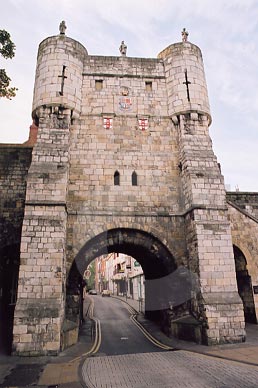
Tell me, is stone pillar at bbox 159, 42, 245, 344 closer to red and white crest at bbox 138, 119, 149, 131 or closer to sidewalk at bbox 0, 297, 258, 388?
sidewalk at bbox 0, 297, 258, 388

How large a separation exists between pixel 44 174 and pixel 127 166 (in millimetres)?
3421

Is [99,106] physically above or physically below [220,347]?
above

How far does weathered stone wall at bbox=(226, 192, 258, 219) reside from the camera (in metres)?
14.7

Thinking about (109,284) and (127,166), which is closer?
(127,166)

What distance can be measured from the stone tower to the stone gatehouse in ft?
0.13

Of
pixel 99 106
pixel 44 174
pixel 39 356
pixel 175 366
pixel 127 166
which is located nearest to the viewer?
pixel 175 366

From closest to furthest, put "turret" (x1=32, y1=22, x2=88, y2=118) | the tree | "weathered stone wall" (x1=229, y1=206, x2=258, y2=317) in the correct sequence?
the tree < "turret" (x1=32, y1=22, x2=88, y2=118) < "weathered stone wall" (x1=229, y1=206, x2=258, y2=317)

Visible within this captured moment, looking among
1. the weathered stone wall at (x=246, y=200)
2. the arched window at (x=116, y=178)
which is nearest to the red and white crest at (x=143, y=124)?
the arched window at (x=116, y=178)

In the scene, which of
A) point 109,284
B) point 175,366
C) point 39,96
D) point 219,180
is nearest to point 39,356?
point 175,366

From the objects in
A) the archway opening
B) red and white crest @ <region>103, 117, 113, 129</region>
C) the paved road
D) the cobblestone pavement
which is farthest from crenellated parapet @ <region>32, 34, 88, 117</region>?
the archway opening

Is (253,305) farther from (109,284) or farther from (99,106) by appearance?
(109,284)

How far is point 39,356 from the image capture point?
26.3 feet

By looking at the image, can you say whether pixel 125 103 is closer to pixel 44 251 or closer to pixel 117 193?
pixel 117 193

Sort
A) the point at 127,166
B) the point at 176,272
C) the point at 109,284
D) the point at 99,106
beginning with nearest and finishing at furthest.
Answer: the point at 176,272, the point at 127,166, the point at 99,106, the point at 109,284
